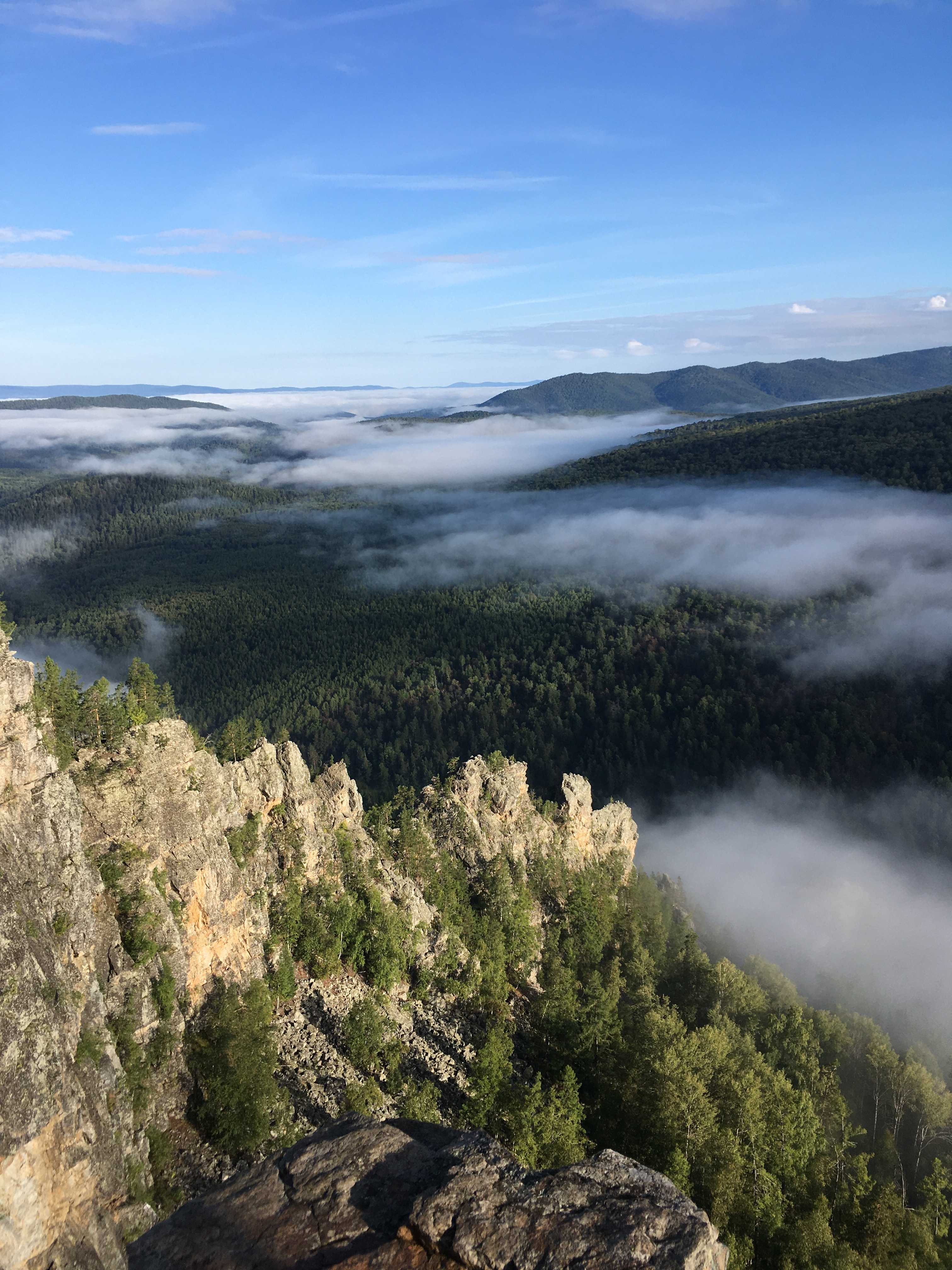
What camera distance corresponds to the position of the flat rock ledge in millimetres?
18984

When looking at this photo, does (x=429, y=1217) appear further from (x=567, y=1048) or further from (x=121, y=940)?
(x=567, y=1048)

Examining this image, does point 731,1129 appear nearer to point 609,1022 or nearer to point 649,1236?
point 609,1022

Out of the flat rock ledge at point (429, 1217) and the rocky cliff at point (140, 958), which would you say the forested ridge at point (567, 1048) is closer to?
the rocky cliff at point (140, 958)

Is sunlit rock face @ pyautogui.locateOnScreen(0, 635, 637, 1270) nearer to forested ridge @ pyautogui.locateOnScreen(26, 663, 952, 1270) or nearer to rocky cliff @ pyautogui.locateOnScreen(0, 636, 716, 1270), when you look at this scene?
rocky cliff @ pyautogui.locateOnScreen(0, 636, 716, 1270)

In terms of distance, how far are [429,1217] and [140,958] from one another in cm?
2021

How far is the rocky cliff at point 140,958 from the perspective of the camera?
21.0 metres

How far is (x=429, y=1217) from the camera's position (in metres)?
19.7

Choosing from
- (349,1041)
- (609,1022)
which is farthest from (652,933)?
(349,1041)

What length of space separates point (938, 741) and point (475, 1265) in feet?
646

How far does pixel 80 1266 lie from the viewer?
775 inches

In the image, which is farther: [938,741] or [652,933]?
[938,741]

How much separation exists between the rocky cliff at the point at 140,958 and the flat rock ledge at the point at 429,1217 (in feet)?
1.17

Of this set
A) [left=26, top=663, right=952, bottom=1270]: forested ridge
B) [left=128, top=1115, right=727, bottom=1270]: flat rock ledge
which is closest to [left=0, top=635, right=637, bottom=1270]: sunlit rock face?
[left=26, top=663, right=952, bottom=1270]: forested ridge

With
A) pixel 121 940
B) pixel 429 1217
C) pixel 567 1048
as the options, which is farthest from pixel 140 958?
pixel 567 1048
